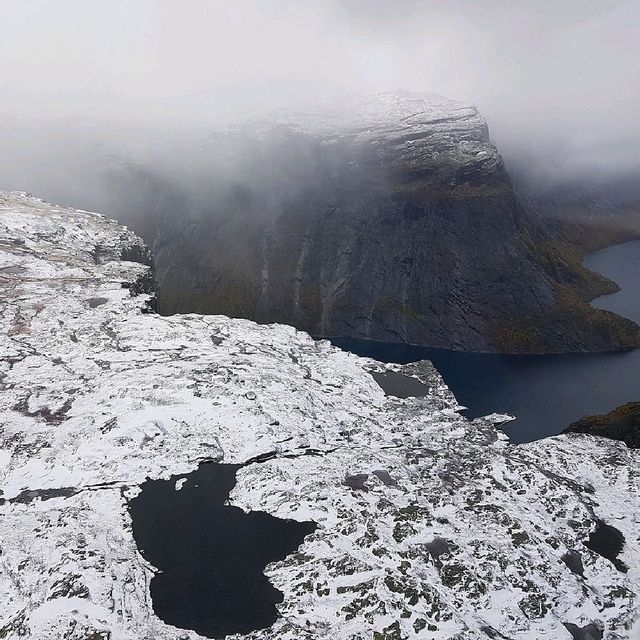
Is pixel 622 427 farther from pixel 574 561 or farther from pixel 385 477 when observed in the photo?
pixel 385 477

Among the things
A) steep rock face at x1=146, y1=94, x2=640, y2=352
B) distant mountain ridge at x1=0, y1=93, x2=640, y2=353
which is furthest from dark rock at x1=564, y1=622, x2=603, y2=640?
steep rock face at x1=146, y1=94, x2=640, y2=352

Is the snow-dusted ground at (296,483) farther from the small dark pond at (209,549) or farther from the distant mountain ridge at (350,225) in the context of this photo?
the distant mountain ridge at (350,225)

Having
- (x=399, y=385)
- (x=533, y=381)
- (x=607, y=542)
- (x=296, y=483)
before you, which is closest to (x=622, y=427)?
(x=607, y=542)

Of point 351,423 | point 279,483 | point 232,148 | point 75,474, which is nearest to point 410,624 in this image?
point 279,483

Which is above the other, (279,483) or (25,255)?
(25,255)

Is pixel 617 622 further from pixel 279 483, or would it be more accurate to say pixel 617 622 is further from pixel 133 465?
pixel 133 465

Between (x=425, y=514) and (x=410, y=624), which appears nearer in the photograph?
(x=410, y=624)

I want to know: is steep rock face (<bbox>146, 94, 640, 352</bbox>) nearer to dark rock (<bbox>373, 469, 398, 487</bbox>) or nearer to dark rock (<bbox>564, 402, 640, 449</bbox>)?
dark rock (<bbox>564, 402, 640, 449</bbox>)
